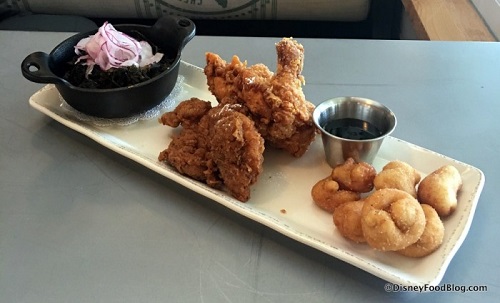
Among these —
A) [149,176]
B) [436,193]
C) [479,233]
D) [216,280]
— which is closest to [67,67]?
[149,176]

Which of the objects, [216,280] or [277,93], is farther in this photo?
[277,93]

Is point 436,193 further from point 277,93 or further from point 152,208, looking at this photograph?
point 152,208

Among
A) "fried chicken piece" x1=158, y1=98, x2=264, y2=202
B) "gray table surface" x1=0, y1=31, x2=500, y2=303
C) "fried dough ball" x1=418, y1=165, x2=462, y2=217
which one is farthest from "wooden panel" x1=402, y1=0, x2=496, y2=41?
"fried chicken piece" x1=158, y1=98, x2=264, y2=202

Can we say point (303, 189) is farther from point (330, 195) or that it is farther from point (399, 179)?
point (399, 179)

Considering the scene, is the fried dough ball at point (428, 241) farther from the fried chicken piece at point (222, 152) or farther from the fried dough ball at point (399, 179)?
the fried chicken piece at point (222, 152)

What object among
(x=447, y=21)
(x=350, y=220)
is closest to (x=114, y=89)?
(x=350, y=220)
